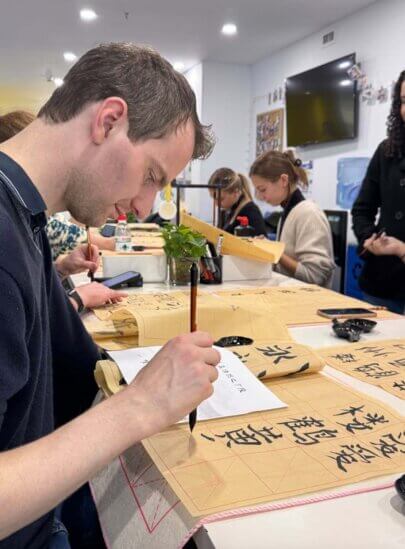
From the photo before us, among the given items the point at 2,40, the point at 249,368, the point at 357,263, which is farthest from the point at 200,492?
the point at 2,40

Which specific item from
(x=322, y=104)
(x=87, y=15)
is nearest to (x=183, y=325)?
(x=322, y=104)

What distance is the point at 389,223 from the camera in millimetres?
1938

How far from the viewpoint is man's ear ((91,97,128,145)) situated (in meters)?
0.71

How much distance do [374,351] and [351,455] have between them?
0.45 meters

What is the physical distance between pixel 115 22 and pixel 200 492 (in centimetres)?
460

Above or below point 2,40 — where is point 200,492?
below

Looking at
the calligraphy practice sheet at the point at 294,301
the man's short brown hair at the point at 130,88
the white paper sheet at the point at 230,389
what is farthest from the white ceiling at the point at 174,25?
the white paper sheet at the point at 230,389

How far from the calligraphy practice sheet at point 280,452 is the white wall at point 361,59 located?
348 cm

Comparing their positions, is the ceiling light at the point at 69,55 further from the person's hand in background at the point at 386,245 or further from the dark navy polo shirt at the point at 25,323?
the dark navy polo shirt at the point at 25,323

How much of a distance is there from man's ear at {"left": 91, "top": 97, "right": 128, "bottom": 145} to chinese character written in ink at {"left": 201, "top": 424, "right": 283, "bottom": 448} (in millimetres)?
432

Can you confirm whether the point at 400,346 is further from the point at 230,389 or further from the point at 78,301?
the point at 78,301

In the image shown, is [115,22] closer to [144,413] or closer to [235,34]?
[235,34]

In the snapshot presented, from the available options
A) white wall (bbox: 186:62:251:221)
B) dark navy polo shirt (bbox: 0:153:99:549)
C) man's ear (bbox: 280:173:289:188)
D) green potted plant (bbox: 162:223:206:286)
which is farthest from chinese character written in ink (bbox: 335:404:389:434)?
white wall (bbox: 186:62:251:221)

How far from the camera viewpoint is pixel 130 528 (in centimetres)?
61
